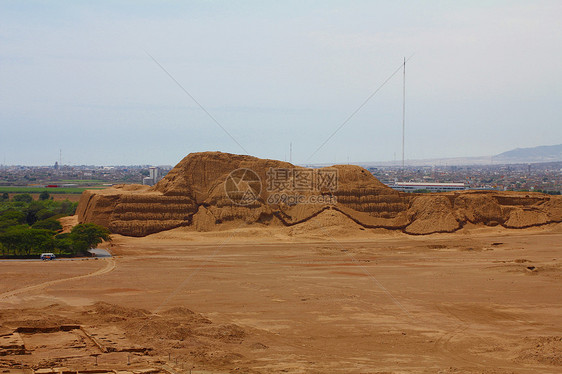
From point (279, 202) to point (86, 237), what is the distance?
18.0m

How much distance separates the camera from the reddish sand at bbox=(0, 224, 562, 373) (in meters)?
18.5

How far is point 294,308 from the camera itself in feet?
84.2

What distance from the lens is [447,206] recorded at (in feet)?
174

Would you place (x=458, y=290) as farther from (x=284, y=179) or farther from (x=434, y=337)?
(x=284, y=179)

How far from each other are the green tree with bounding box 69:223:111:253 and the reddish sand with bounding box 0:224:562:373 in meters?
1.46
